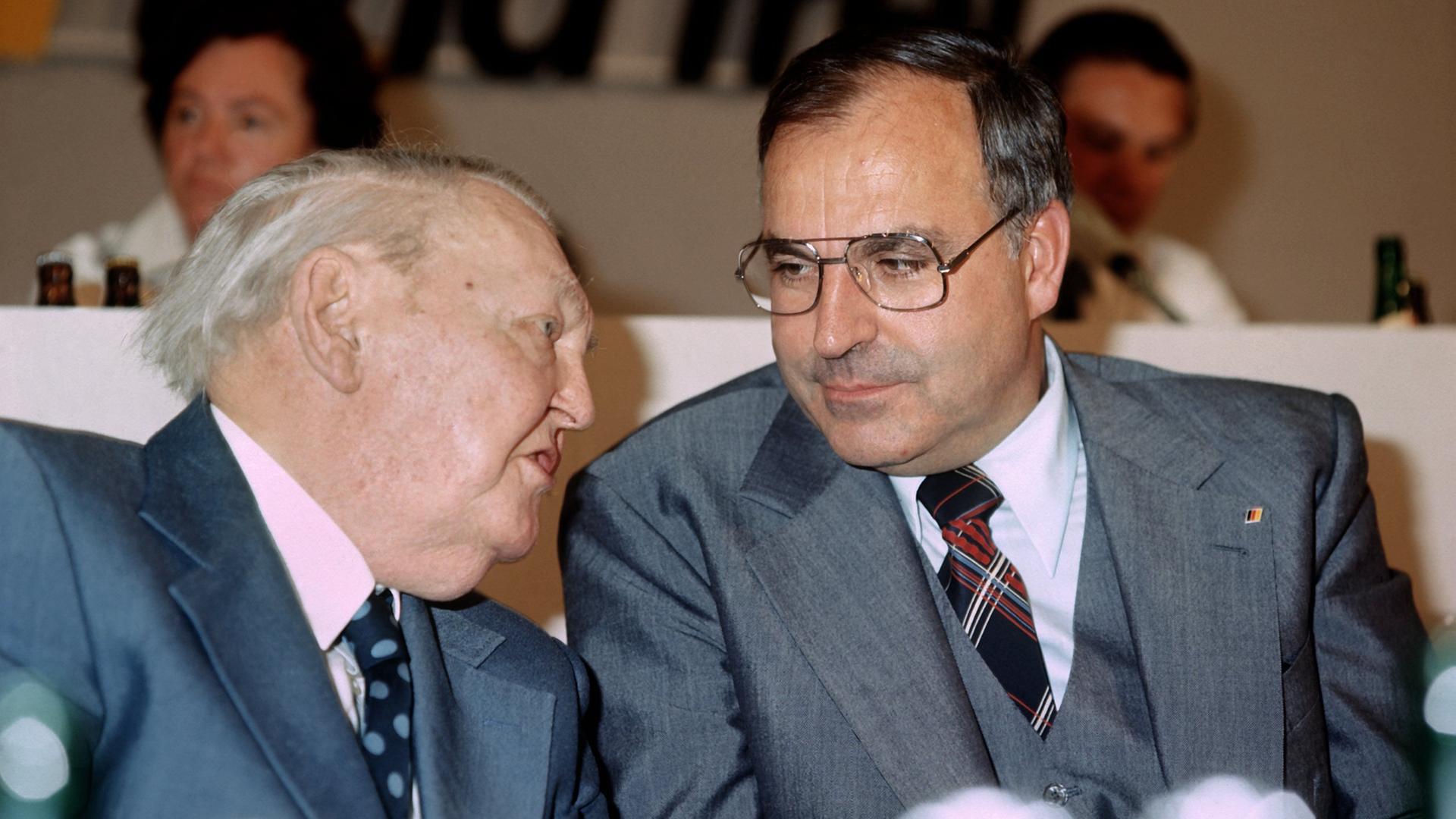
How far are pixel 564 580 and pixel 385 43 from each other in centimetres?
260

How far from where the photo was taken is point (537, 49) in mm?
3861

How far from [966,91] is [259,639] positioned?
3.13 feet

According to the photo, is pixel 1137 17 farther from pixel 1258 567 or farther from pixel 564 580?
pixel 564 580

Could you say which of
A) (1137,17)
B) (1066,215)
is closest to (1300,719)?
(1066,215)

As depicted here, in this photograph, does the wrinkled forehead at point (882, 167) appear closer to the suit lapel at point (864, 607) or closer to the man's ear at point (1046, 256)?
the man's ear at point (1046, 256)

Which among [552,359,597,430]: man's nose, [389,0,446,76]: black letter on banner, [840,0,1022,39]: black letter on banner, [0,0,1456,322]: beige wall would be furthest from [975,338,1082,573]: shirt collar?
[389,0,446,76]: black letter on banner

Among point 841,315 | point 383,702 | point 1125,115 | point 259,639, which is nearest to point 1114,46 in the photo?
point 1125,115

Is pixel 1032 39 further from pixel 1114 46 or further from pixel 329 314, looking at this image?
pixel 329 314

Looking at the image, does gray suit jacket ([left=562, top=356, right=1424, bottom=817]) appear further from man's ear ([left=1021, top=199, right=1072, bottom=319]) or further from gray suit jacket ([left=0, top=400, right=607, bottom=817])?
gray suit jacket ([left=0, top=400, right=607, bottom=817])

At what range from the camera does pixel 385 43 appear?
3.77 m

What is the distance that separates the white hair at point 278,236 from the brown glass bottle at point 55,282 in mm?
577

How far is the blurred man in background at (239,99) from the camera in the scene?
2490mm

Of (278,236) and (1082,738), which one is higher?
(278,236)

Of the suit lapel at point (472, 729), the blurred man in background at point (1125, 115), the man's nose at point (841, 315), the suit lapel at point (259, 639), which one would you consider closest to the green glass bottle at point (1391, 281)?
the blurred man in background at point (1125, 115)
